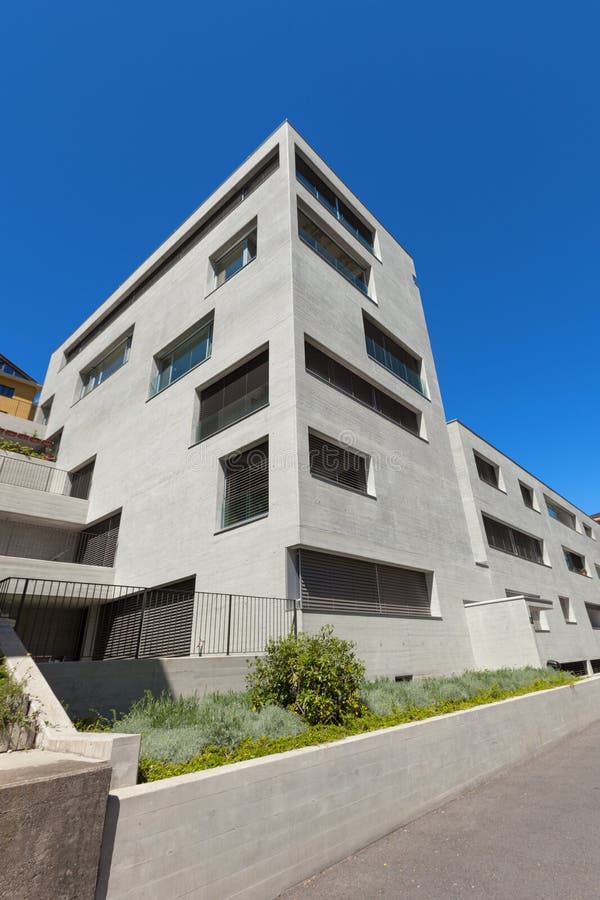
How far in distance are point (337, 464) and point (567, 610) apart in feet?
68.6

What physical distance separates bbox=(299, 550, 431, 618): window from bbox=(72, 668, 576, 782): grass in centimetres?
246

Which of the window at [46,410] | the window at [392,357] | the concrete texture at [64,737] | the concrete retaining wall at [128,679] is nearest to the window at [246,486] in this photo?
the concrete retaining wall at [128,679]

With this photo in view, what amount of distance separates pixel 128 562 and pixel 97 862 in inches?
474

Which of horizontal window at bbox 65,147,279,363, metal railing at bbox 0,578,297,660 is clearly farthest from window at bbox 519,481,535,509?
metal railing at bbox 0,578,297,660

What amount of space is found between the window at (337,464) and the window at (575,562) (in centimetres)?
2242

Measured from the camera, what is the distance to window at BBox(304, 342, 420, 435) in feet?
42.7

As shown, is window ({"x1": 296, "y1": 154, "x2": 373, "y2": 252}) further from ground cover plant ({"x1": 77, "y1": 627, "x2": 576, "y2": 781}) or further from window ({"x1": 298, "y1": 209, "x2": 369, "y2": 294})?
ground cover plant ({"x1": 77, "y1": 627, "x2": 576, "y2": 781})

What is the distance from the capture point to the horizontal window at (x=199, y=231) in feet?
55.0

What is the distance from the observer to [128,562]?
13.9m

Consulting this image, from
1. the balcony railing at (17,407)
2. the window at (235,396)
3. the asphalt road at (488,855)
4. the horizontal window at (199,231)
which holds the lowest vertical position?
the asphalt road at (488,855)

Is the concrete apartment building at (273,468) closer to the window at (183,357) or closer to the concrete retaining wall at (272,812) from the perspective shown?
the window at (183,357)

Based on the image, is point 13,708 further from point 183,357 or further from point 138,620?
point 183,357

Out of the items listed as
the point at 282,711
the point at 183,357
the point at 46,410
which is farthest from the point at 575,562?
the point at 46,410

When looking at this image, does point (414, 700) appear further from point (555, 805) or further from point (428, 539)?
point (428, 539)
